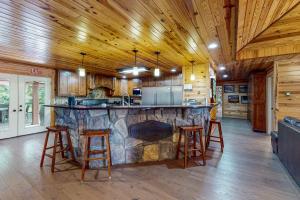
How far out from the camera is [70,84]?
252 inches

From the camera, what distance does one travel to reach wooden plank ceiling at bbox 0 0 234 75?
2.00 metres

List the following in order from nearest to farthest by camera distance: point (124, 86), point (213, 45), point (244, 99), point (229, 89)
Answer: point (213, 45)
point (124, 86)
point (244, 99)
point (229, 89)

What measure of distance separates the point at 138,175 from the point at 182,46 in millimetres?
2607

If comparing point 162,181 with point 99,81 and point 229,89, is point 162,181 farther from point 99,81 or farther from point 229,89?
point 229,89

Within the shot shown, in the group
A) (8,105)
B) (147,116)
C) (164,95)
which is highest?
(164,95)

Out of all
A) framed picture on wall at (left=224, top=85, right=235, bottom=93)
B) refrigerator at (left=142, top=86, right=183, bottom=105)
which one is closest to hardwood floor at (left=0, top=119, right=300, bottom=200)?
refrigerator at (left=142, top=86, right=183, bottom=105)

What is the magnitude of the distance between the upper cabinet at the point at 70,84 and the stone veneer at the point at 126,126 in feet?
9.53

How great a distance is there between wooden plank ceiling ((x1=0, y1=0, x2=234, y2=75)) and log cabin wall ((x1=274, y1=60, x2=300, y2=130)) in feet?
5.47

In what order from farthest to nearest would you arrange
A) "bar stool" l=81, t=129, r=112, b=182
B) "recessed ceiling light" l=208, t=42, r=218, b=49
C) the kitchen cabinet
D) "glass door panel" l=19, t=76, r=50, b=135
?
the kitchen cabinet < "glass door panel" l=19, t=76, r=50, b=135 < "recessed ceiling light" l=208, t=42, r=218, b=49 < "bar stool" l=81, t=129, r=112, b=182

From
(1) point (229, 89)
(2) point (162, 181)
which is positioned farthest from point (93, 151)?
(1) point (229, 89)

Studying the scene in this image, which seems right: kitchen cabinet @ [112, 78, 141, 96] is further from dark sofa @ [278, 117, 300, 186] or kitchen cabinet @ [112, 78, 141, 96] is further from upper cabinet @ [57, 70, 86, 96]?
dark sofa @ [278, 117, 300, 186]

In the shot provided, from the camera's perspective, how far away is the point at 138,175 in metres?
2.73

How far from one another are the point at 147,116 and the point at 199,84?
2.55 meters

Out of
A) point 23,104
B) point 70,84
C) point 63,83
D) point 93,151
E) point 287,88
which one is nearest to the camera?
point 93,151
